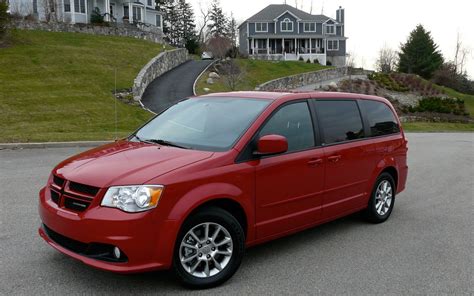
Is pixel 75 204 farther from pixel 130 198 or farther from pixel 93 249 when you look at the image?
pixel 130 198

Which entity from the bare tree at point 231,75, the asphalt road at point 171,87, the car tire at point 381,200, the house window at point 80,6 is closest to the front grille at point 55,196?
the car tire at point 381,200

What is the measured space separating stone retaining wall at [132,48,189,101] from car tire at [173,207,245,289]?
2234 cm

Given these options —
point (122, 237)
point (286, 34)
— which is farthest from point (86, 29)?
point (122, 237)

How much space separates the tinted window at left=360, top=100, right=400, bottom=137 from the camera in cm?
619

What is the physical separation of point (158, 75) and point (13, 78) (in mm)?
12058

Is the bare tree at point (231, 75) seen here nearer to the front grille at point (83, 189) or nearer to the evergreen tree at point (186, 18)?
the front grille at point (83, 189)

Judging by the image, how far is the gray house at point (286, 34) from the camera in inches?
2655

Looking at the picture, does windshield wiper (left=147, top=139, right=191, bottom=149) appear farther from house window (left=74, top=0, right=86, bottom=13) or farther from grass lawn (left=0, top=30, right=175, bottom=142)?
house window (left=74, top=0, right=86, bottom=13)

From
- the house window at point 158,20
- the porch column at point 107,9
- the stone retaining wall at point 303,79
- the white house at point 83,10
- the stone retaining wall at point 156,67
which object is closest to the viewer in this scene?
the stone retaining wall at point 156,67

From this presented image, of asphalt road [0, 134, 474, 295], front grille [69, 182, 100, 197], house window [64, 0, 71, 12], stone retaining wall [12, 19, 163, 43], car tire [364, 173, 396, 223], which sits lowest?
asphalt road [0, 134, 474, 295]

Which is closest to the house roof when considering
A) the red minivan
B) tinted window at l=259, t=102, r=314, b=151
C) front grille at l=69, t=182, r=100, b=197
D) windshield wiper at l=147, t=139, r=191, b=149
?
the red minivan

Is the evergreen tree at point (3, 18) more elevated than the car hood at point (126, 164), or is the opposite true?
the evergreen tree at point (3, 18)

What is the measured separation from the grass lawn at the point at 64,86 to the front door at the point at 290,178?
33.8 ft

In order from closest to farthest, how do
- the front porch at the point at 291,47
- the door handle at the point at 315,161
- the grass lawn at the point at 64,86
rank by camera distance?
the door handle at the point at 315,161
the grass lawn at the point at 64,86
the front porch at the point at 291,47
